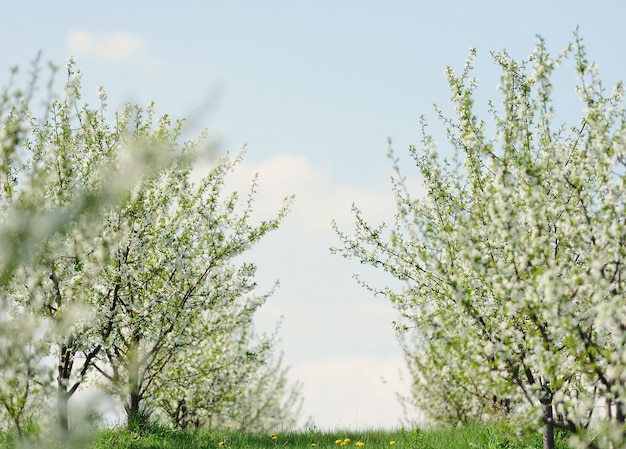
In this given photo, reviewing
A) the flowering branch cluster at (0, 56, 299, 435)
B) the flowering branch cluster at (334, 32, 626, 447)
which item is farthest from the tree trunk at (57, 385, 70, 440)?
the flowering branch cluster at (334, 32, 626, 447)

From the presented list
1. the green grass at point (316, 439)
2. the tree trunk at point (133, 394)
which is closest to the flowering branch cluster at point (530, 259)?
the green grass at point (316, 439)

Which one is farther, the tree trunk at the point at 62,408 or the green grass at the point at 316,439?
the green grass at the point at 316,439

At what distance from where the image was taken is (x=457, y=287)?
5965mm

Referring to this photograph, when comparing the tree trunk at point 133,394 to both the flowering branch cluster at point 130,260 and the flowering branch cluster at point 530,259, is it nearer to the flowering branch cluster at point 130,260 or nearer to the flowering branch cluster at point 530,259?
the flowering branch cluster at point 130,260

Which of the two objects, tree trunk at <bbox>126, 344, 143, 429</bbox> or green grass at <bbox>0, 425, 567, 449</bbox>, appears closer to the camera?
green grass at <bbox>0, 425, 567, 449</bbox>

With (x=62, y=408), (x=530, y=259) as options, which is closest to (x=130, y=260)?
(x=62, y=408)

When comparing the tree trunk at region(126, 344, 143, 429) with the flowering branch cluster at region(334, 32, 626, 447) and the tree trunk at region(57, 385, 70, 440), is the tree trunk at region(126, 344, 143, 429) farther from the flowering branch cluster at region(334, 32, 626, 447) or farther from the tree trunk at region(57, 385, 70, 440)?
the flowering branch cluster at region(334, 32, 626, 447)

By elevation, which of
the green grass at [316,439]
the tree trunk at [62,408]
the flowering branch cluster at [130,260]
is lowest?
the green grass at [316,439]

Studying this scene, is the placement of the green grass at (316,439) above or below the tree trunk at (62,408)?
below

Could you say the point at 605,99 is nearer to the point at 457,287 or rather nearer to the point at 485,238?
the point at 485,238

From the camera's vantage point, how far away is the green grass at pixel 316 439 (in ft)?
31.2

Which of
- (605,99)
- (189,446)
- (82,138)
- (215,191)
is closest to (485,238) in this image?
(605,99)

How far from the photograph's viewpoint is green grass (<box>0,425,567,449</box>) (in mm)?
9508

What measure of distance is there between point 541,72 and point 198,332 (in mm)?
7268
